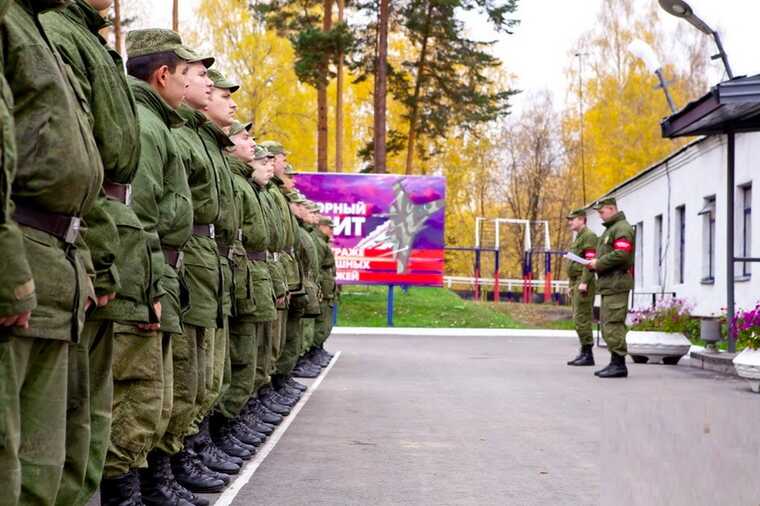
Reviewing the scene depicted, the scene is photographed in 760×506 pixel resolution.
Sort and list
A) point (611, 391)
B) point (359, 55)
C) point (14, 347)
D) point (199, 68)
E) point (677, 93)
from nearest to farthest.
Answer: point (14, 347) → point (199, 68) → point (611, 391) → point (359, 55) → point (677, 93)

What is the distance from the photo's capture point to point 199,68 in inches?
272

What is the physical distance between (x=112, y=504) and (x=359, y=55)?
105 ft

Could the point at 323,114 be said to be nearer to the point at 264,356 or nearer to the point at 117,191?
the point at 264,356

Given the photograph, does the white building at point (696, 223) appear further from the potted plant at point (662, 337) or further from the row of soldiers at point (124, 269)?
the row of soldiers at point (124, 269)

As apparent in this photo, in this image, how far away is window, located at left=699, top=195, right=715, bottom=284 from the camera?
87.7 feet

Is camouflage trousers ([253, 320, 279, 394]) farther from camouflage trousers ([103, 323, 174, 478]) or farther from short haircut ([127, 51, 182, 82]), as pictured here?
camouflage trousers ([103, 323, 174, 478])

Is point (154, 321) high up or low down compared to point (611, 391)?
up

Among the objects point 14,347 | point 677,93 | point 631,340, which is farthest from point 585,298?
point 677,93

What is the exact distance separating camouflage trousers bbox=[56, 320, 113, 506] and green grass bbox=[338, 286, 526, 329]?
27.7 m

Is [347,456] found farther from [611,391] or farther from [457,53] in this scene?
[457,53]

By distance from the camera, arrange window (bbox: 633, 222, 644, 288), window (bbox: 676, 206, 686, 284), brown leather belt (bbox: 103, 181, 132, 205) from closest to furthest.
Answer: brown leather belt (bbox: 103, 181, 132, 205)
window (bbox: 676, 206, 686, 284)
window (bbox: 633, 222, 644, 288)

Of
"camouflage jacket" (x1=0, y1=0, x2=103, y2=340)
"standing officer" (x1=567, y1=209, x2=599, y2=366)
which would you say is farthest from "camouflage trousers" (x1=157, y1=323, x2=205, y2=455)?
"standing officer" (x1=567, y1=209, x2=599, y2=366)

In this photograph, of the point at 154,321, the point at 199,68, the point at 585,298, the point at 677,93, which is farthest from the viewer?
the point at 677,93

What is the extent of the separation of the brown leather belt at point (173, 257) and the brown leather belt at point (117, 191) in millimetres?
1109
